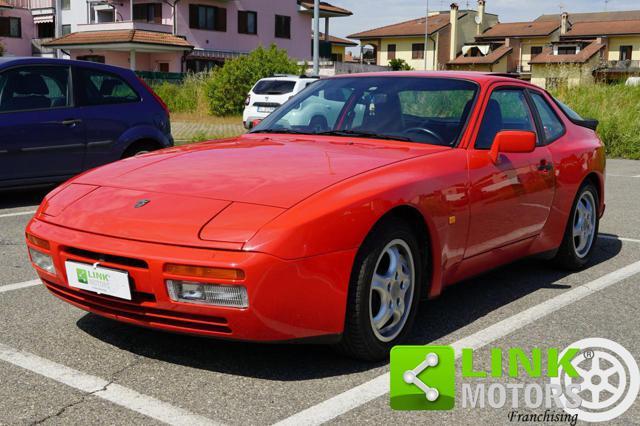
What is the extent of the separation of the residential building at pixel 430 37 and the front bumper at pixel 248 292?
78.4 metres

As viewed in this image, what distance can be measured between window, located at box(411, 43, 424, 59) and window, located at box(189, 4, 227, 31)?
3678 centimetres

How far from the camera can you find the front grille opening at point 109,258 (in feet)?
11.1

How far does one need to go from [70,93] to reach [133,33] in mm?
39522

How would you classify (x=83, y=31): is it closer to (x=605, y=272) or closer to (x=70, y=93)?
(x=70, y=93)

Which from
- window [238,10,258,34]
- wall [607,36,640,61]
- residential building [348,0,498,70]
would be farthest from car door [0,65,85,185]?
wall [607,36,640,61]

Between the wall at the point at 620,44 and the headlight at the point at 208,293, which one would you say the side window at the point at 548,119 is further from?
the wall at the point at 620,44

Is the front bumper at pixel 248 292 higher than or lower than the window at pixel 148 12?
lower

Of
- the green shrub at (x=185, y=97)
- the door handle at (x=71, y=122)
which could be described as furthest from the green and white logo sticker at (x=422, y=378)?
the green shrub at (x=185, y=97)

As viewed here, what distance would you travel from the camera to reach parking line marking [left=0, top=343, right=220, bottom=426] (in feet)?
10.2

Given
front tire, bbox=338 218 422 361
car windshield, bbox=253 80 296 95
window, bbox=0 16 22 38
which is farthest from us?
window, bbox=0 16 22 38

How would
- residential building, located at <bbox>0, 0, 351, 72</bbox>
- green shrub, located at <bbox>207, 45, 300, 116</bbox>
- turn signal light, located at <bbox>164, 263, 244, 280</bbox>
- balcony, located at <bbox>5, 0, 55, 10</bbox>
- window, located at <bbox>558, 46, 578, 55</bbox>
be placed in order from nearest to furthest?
turn signal light, located at <bbox>164, 263, 244, 280</bbox> → green shrub, located at <bbox>207, 45, 300, 116</bbox> → residential building, located at <bbox>0, 0, 351, 72</bbox> → balcony, located at <bbox>5, 0, 55, 10</bbox> → window, located at <bbox>558, 46, 578, 55</bbox>

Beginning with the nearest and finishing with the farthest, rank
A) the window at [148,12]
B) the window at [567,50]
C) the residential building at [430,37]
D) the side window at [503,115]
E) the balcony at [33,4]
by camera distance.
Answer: the side window at [503,115] → the window at [148,12] → the balcony at [33,4] → the window at [567,50] → the residential building at [430,37]

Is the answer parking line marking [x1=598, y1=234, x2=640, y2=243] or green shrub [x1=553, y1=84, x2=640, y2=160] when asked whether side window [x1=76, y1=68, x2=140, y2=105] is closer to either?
parking line marking [x1=598, y1=234, x2=640, y2=243]

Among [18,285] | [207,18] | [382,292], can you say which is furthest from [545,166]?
[207,18]
